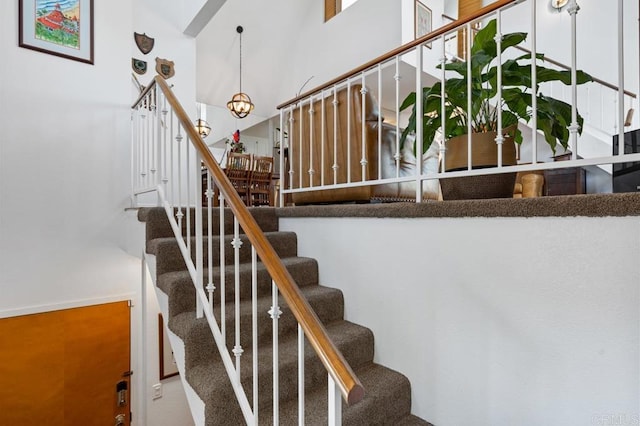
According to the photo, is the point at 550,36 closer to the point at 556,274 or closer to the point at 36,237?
the point at 556,274

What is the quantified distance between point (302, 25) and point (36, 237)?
20.1 feet

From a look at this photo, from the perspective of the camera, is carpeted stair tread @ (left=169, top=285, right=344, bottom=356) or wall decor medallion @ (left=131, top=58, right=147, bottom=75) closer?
carpeted stair tread @ (left=169, top=285, right=344, bottom=356)

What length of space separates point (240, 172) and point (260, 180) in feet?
1.22

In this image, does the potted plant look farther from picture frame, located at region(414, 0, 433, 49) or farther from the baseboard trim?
picture frame, located at region(414, 0, 433, 49)

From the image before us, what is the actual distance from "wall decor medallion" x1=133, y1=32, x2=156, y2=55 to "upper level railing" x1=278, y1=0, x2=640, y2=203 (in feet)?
6.36

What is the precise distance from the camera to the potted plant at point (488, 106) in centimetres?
150

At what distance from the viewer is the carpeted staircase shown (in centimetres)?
146

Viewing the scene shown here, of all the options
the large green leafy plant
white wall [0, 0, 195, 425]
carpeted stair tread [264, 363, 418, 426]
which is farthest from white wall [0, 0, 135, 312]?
the large green leafy plant

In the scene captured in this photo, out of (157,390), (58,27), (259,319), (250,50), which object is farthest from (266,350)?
(250,50)

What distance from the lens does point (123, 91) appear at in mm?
2820

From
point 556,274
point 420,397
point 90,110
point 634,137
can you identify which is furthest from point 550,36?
point 90,110

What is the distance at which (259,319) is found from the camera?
1756mm

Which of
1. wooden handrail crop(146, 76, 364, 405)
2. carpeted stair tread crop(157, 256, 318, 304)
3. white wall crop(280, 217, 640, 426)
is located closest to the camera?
wooden handrail crop(146, 76, 364, 405)

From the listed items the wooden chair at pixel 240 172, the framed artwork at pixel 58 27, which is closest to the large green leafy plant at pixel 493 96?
the framed artwork at pixel 58 27
